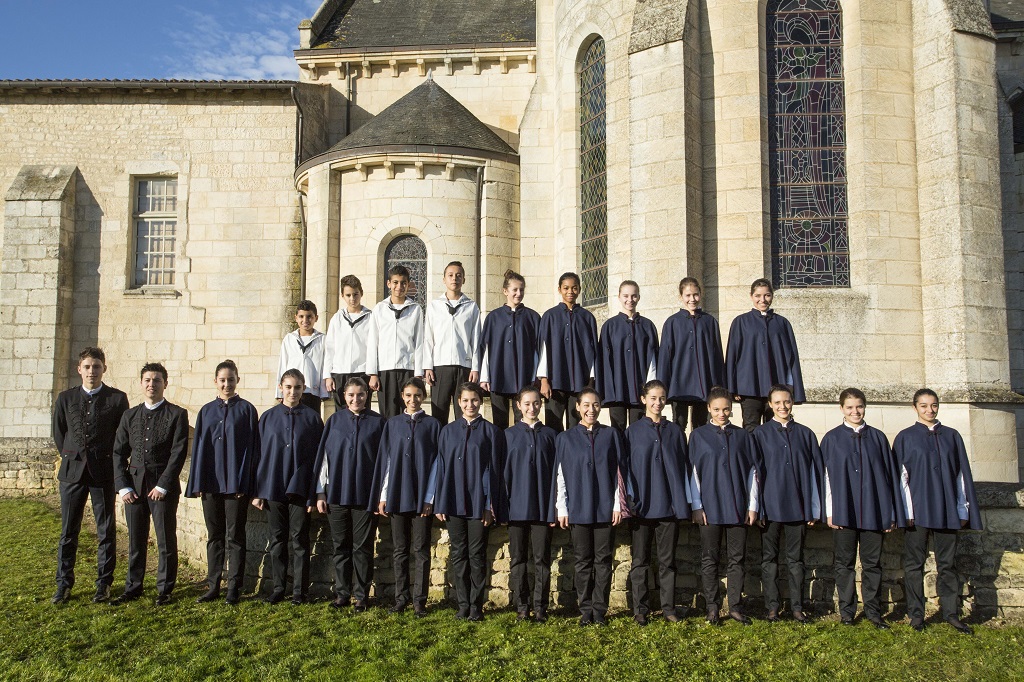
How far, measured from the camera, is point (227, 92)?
15320 mm

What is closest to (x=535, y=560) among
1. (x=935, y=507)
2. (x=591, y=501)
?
(x=591, y=501)

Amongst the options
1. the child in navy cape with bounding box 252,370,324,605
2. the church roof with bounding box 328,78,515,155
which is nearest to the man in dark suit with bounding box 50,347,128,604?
the child in navy cape with bounding box 252,370,324,605

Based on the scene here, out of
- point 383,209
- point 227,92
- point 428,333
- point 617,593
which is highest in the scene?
point 227,92

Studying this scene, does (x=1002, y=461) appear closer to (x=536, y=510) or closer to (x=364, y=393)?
(x=536, y=510)

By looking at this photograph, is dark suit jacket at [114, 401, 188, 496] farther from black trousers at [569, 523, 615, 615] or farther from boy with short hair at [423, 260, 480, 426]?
black trousers at [569, 523, 615, 615]

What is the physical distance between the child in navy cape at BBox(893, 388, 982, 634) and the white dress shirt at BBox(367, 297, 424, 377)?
163 inches

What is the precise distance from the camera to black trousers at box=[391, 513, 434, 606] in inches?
247

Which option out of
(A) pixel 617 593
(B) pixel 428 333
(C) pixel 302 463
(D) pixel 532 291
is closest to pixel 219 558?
(C) pixel 302 463

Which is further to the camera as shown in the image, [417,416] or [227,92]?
[227,92]

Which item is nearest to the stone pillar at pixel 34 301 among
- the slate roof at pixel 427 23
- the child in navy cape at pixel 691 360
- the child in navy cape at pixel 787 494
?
the slate roof at pixel 427 23

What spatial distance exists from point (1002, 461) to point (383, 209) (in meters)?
9.25

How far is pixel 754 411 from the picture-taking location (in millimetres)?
6926

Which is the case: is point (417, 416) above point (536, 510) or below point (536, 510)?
above

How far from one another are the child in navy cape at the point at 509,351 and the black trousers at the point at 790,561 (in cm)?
228
